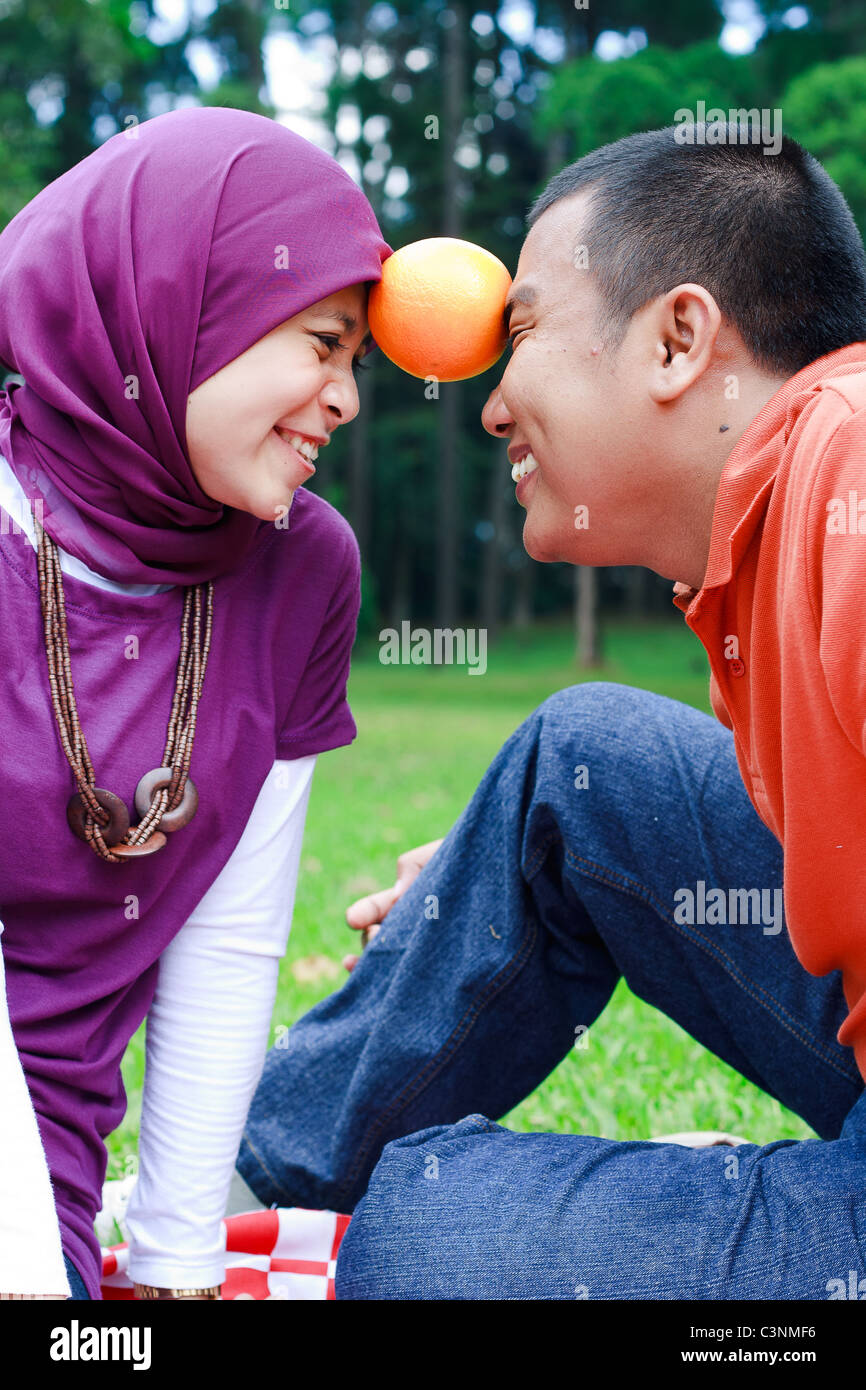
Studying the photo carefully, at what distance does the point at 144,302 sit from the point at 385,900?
1.17 m

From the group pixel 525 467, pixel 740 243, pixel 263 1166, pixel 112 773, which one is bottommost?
pixel 263 1166

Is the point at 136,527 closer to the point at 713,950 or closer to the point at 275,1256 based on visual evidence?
the point at 713,950

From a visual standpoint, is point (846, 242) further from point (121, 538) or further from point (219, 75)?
point (219, 75)

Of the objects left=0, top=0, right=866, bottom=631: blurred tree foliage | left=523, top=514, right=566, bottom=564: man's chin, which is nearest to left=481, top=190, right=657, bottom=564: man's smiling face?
left=523, top=514, right=566, bottom=564: man's chin

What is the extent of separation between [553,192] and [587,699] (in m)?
0.78

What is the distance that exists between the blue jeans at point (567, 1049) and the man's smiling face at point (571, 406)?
344 mm

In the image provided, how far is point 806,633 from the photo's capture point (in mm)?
1436

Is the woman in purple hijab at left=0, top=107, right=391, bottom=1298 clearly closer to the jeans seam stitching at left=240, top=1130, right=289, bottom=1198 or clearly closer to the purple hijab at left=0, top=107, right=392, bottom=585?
the purple hijab at left=0, top=107, right=392, bottom=585

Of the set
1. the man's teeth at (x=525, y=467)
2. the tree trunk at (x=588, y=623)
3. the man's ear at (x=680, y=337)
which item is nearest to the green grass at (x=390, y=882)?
the man's teeth at (x=525, y=467)

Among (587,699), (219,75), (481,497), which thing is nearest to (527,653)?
(481,497)

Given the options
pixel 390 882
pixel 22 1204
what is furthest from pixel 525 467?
pixel 390 882

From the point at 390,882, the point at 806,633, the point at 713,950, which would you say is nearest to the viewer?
the point at 806,633

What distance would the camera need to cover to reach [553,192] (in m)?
1.96

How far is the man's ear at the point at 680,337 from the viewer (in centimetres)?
175
